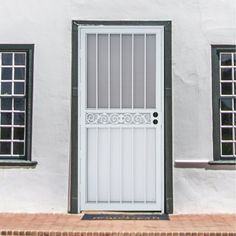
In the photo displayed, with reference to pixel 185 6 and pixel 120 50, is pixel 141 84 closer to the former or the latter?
pixel 120 50

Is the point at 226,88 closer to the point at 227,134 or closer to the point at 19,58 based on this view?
the point at 227,134

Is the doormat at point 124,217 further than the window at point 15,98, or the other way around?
the window at point 15,98

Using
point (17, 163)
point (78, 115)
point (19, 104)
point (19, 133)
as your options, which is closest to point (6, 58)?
point (19, 104)

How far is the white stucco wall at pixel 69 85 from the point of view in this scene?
7.43 m

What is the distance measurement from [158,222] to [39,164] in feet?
6.82

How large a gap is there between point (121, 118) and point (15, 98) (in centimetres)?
172

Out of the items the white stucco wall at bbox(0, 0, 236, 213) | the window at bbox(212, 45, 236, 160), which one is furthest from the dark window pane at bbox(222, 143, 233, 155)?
the white stucco wall at bbox(0, 0, 236, 213)

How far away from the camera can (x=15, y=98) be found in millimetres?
7551

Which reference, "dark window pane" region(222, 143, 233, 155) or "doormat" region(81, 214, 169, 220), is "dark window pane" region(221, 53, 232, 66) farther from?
"doormat" region(81, 214, 169, 220)

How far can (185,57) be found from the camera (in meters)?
7.52

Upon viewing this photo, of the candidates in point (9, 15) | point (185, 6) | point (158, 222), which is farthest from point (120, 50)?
point (158, 222)

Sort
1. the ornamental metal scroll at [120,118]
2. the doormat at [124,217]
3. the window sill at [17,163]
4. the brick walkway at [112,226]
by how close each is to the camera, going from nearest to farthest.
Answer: the brick walkway at [112,226] < the doormat at [124,217] < the window sill at [17,163] < the ornamental metal scroll at [120,118]

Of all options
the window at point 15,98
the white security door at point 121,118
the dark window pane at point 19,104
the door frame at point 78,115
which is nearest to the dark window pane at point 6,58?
the window at point 15,98

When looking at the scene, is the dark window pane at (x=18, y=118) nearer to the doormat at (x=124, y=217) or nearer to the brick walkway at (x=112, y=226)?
the brick walkway at (x=112, y=226)
